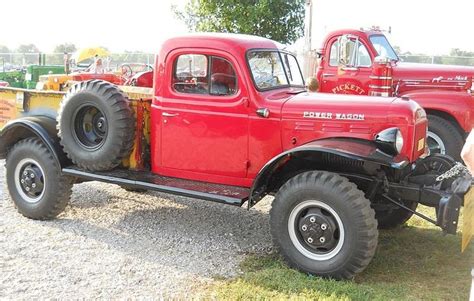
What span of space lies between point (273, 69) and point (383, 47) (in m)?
3.87

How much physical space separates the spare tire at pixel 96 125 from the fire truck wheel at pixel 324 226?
163cm

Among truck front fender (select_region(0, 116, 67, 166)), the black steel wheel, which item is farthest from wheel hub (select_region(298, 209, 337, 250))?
truck front fender (select_region(0, 116, 67, 166))

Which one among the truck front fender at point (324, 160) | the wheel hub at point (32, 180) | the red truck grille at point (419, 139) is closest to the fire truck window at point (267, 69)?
the truck front fender at point (324, 160)

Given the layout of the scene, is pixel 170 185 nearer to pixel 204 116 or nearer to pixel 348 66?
pixel 204 116

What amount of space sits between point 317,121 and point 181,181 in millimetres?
1405

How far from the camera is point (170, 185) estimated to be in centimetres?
487

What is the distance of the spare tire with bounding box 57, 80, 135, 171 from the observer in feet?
16.2

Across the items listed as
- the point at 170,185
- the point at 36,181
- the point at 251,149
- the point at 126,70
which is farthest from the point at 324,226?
the point at 126,70

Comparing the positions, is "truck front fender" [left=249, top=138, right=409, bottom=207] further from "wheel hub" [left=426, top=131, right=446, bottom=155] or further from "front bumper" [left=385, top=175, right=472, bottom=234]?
"wheel hub" [left=426, top=131, right=446, bottom=155]

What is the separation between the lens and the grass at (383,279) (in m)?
3.96

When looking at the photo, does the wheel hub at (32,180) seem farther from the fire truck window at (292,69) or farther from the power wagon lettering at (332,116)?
the power wagon lettering at (332,116)

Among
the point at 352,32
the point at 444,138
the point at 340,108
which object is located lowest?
the point at 444,138

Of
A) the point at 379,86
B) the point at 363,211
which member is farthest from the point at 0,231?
the point at 379,86

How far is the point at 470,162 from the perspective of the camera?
2.47m
